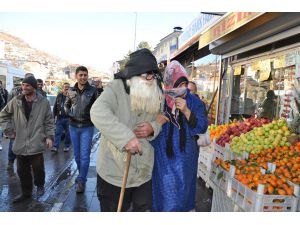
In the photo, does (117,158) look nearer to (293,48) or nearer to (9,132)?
(9,132)

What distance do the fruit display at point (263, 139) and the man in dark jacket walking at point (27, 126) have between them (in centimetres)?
284

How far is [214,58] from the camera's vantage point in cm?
919

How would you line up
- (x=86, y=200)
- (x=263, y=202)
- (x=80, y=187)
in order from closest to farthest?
1. (x=263, y=202)
2. (x=86, y=200)
3. (x=80, y=187)

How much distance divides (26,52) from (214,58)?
437 ft

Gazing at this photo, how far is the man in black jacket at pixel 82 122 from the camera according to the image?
4805mm

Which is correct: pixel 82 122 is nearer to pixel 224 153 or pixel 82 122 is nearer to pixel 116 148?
pixel 224 153

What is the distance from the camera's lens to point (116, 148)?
7.57 ft

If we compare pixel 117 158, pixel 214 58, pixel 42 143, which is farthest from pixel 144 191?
pixel 214 58

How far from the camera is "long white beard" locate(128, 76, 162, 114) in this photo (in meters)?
2.29

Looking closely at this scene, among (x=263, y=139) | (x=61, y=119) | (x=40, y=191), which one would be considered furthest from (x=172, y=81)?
(x=61, y=119)

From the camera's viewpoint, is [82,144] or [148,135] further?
[82,144]

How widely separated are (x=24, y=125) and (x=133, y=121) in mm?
2560

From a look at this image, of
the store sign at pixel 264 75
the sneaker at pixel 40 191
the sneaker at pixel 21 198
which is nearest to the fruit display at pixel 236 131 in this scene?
the store sign at pixel 264 75

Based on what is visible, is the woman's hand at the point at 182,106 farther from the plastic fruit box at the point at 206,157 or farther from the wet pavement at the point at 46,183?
the wet pavement at the point at 46,183
